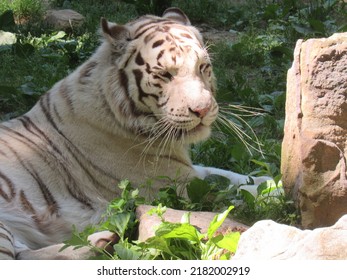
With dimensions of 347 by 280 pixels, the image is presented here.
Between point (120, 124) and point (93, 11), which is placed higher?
point (120, 124)

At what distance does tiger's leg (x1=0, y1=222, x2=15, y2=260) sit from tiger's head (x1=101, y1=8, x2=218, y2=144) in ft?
3.44

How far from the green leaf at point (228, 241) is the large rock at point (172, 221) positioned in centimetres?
27

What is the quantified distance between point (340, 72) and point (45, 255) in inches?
66.2

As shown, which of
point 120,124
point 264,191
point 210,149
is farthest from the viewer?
point 210,149

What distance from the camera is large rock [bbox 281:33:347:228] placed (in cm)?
379

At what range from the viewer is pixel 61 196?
15.4ft

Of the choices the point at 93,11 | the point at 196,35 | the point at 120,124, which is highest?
the point at 196,35

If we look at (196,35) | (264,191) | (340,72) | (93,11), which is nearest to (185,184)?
(264,191)

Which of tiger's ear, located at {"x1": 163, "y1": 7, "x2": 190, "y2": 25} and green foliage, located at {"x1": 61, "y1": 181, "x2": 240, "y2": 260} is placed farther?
tiger's ear, located at {"x1": 163, "y1": 7, "x2": 190, "y2": 25}

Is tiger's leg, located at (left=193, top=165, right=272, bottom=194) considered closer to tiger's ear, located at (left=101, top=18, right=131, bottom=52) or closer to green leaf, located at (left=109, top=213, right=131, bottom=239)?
tiger's ear, located at (left=101, top=18, right=131, bottom=52)

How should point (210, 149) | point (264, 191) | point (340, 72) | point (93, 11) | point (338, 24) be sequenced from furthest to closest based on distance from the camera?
point (93, 11) → point (338, 24) → point (210, 149) → point (264, 191) → point (340, 72)

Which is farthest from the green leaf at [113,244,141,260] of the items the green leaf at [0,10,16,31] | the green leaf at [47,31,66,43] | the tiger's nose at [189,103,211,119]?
the green leaf at [0,10,16,31]

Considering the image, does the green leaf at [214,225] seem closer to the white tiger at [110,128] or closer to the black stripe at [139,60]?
the white tiger at [110,128]

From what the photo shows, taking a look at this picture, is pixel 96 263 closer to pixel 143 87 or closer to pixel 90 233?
pixel 90 233
